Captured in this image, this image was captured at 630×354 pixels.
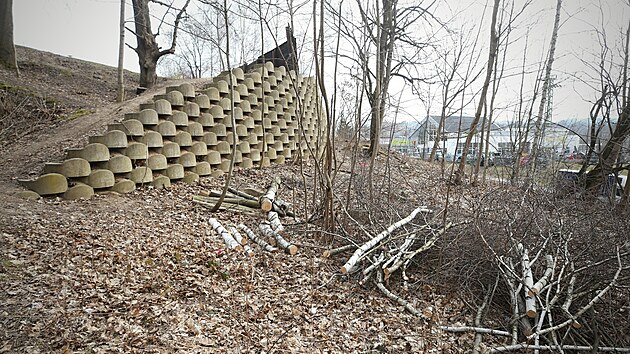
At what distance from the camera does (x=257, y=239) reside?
13.8 ft

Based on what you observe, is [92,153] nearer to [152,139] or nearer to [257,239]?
[152,139]

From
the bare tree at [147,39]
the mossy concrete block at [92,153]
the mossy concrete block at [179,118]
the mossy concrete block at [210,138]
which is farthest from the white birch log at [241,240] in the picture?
the bare tree at [147,39]

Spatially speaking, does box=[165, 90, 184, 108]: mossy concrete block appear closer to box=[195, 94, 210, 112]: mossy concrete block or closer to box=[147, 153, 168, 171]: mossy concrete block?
box=[195, 94, 210, 112]: mossy concrete block

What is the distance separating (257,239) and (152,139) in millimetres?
2414

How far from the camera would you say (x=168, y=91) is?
5.86m

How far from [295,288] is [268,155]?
5.03 meters

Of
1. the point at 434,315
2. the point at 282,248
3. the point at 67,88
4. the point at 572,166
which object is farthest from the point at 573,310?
the point at 67,88

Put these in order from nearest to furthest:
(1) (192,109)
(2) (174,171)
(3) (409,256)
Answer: (3) (409,256)
(2) (174,171)
(1) (192,109)

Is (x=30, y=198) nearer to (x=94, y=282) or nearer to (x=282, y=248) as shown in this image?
(x=94, y=282)

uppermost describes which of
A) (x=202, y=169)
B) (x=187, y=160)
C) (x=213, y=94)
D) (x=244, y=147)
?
(x=213, y=94)

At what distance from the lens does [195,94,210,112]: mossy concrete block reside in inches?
241

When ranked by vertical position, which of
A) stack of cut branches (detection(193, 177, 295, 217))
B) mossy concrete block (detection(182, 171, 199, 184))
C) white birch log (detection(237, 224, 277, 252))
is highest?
mossy concrete block (detection(182, 171, 199, 184))

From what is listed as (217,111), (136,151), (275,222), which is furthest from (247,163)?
(275,222)

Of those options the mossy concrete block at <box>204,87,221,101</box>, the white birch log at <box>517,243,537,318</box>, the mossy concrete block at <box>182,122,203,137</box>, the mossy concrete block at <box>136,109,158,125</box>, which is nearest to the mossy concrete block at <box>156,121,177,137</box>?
the mossy concrete block at <box>136,109,158,125</box>
